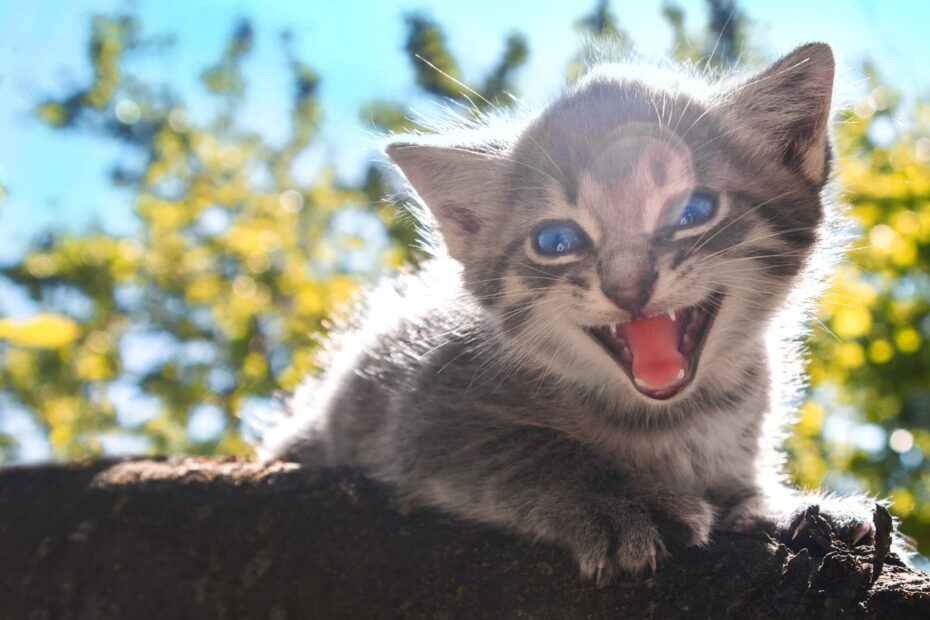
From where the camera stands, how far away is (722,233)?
1806 millimetres

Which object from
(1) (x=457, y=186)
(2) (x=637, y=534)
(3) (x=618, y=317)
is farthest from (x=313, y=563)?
(1) (x=457, y=186)

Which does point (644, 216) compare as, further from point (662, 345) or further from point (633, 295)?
point (662, 345)

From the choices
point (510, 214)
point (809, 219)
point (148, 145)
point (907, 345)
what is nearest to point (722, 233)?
point (809, 219)

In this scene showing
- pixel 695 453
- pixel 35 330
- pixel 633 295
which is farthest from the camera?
pixel 35 330

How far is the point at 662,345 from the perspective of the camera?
1.82m

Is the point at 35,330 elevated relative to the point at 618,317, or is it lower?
lower

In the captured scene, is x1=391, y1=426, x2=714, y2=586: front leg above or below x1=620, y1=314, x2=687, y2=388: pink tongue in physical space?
below

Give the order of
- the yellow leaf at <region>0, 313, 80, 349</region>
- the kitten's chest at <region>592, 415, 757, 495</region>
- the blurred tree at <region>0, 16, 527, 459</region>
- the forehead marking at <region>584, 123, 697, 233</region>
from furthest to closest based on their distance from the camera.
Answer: the blurred tree at <region>0, 16, 527, 459</region>
the yellow leaf at <region>0, 313, 80, 349</region>
the kitten's chest at <region>592, 415, 757, 495</region>
the forehead marking at <region>584, 123, 697, 233</region>

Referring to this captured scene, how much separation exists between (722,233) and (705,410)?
2.04 ft

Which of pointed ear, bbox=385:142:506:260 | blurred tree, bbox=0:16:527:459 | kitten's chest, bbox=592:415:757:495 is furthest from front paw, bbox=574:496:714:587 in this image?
blurred tree, bbox=0:16:527:459

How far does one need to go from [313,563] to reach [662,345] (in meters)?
0.99

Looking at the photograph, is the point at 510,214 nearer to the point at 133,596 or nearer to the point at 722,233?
the point at 722,233

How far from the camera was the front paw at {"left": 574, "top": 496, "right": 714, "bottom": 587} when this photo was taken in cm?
148

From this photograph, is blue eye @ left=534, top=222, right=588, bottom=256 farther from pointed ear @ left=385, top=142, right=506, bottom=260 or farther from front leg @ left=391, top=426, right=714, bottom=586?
front leg @ left=391, top=426, right=714, bottom=586
